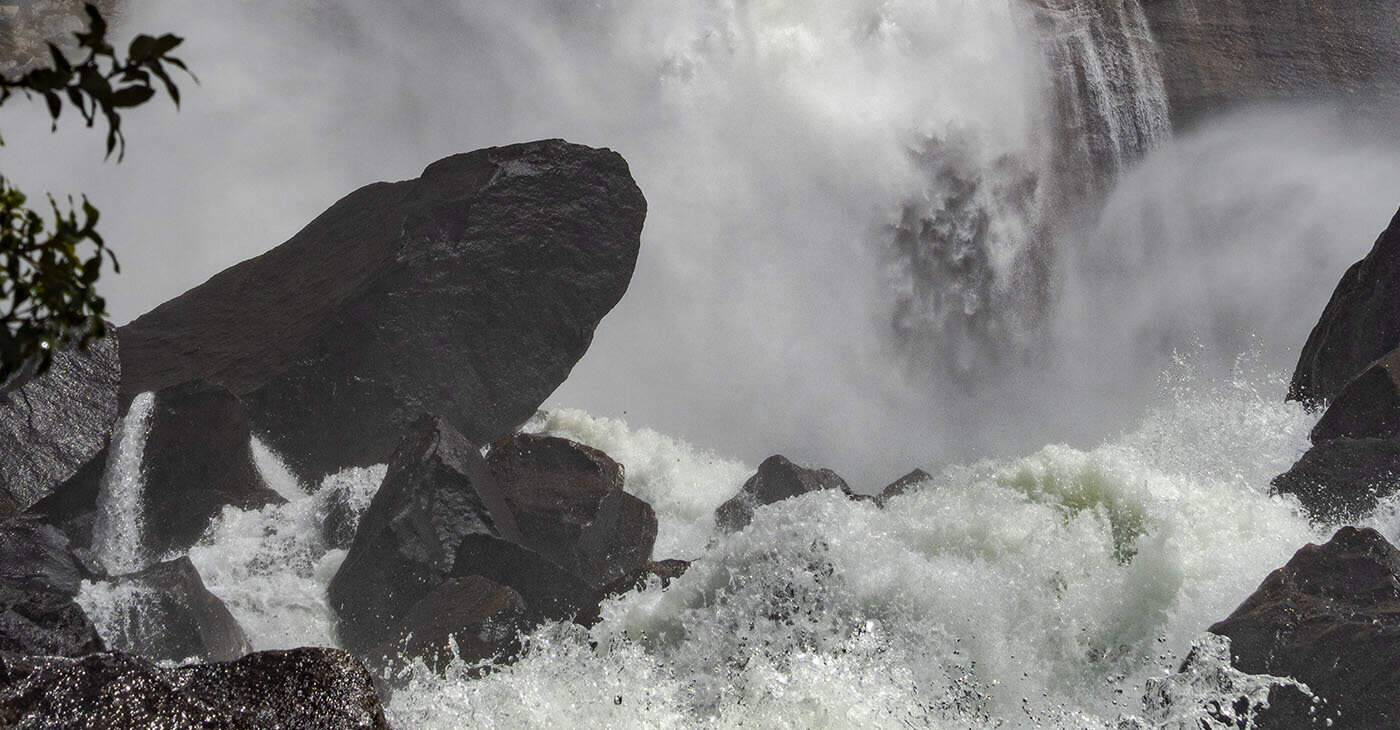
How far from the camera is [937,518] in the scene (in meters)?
7.91

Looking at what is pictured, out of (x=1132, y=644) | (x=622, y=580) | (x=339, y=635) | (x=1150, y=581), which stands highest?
(x=1150, y=581)

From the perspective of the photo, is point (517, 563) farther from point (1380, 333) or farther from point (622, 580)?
point (1380, 333)

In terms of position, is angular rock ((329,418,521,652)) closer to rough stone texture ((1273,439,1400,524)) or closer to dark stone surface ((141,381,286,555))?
dark stone surface ((141,381,286,555))

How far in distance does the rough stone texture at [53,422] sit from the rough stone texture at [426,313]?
2.84 ft

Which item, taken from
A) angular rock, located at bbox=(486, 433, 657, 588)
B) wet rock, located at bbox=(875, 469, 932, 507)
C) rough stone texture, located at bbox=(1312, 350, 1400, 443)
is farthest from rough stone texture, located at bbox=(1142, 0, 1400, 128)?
angular rock, located at bbox=(486, 433, 657, 588)

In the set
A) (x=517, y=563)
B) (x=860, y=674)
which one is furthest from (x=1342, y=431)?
(x=517, y=563)

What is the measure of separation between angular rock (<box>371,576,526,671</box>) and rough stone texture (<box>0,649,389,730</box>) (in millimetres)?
3591

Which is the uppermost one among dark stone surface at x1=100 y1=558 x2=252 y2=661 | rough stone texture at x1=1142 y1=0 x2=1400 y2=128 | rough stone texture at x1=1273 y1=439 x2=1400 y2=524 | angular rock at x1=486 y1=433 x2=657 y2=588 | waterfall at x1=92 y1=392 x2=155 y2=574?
rough stone texture at x1=1142 y1=0 x2=1400 y2=128

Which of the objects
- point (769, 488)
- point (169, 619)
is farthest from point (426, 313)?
point (169, 619)

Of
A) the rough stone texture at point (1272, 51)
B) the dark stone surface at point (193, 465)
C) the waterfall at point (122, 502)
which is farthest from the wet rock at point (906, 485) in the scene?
the rough stone texture at point (1272, 51)

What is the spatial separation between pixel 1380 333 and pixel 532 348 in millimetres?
7487

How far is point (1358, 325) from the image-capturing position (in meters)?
9.59

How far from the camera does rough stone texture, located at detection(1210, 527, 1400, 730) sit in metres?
5.05

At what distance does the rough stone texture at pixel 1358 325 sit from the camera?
30.5 feet
